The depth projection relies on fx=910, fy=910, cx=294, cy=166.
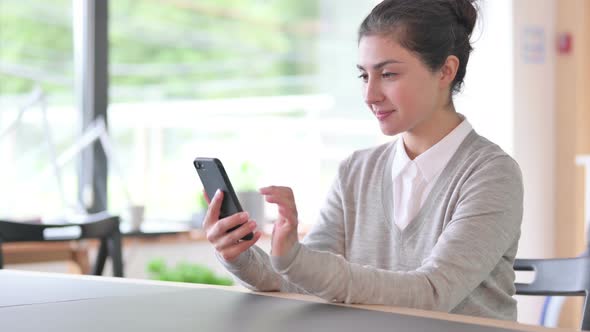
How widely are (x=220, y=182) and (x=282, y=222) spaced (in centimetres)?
15

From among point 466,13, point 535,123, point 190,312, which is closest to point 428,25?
point 466,13

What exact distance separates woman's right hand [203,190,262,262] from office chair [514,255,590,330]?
58 centimetres

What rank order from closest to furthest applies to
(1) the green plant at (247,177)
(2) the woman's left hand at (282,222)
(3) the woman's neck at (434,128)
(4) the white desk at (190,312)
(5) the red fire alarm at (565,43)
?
1. (4) the white desk at (190,312)
2. (2) the woman's left hand at (282,222)
3. (3) the woman's neck at (434,128)
4. (1) the green plant at (247,177)
5. (5) the red fire alarm at (565,43)

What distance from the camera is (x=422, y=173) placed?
1632 millimetres

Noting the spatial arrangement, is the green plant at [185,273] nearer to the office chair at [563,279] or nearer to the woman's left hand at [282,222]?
the office chair at [563,279]

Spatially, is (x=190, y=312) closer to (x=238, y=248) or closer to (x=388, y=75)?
(x=238, y=248)

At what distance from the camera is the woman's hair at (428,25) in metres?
1.58

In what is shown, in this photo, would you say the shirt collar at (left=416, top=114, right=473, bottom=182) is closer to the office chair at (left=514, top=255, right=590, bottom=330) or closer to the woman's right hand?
the office chair at (left=514, top=255, right=590, bottom=330)

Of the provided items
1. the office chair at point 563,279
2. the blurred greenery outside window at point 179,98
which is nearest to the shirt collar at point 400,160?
the office chair at point 563,279

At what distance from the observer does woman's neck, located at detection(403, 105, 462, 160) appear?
1.66 meters

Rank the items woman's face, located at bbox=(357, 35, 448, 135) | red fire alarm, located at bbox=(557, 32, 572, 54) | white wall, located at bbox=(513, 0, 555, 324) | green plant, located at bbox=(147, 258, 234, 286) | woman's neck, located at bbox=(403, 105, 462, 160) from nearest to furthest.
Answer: woman's face, located at bbox=(357, 35, 448, 135) < woman's neck, located at bbox=(403, 105, 462, 160) < green plant, located at bbox=(147, 258, 234, 286) < white wall, located at bbox=(513, 0, 555, 324) < red fire alarm, located at bbox=(557, 32, 572, 54)

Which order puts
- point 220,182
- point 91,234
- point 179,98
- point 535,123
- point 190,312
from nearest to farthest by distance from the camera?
point 190,312 < point 220,182 < point 91,234 < point 535,123 < point 179,98

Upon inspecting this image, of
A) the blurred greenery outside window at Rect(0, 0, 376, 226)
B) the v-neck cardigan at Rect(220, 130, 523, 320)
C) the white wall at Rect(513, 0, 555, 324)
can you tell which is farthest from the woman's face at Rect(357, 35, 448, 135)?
the white wall at Rect(513, 0, 555, 324)

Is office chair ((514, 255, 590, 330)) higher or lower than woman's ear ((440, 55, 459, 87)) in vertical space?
lower
